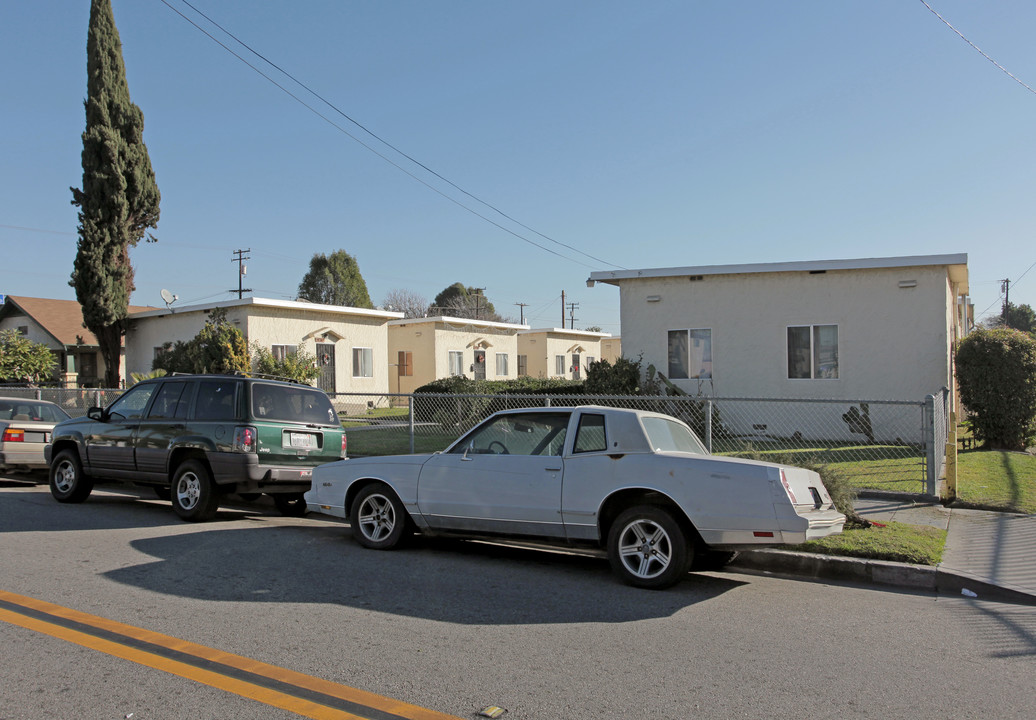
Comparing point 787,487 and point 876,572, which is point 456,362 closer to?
point 876,572

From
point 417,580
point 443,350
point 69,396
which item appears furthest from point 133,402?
point 443,350

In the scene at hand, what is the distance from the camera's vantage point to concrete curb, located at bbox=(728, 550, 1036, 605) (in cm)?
A: 636

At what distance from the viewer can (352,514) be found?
787 cm

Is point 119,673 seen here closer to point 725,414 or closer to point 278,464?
point 278,464

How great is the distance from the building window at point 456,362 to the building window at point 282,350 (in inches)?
306

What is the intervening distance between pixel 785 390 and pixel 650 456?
11.3 metres

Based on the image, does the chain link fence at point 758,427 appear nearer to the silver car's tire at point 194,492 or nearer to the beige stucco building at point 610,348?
the silver car's tire at point 194,492

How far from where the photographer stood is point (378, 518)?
7.75 m

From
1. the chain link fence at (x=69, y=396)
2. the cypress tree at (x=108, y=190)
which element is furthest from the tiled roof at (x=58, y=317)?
the chain link fence at (x=69, y=396)

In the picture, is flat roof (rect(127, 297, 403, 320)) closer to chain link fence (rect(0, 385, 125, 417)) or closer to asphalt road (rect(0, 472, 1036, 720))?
chain link fence (rect(0, 385, 125, 417))

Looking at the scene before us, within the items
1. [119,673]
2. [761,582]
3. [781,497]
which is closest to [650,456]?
[781,497]

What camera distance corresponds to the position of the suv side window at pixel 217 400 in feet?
30.1

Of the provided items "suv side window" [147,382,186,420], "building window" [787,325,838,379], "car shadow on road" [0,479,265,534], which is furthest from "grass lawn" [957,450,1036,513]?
"suv side window" [147,382,186,420]

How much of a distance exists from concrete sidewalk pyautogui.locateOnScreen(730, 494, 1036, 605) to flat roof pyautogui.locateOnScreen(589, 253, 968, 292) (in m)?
7.72
